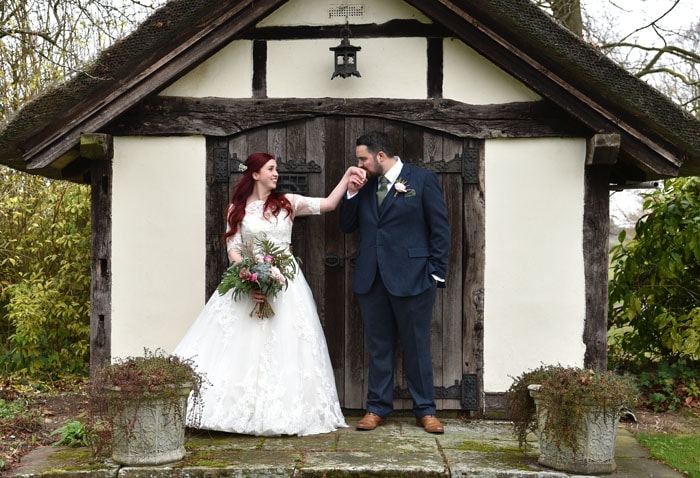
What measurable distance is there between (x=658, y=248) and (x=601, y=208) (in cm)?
183

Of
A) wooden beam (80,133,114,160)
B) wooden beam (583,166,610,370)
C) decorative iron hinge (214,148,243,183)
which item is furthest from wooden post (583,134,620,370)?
wooden beam (80,133,114,160)

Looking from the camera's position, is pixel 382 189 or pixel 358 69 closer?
pixel 382 189

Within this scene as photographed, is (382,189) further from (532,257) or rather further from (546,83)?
(546,83)

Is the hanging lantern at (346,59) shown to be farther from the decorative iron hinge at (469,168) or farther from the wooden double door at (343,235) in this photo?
the decorative iron hinge at (469,168)

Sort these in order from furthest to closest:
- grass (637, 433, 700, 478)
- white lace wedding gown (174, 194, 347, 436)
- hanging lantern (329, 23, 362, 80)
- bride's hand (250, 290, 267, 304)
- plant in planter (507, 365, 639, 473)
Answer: hanging lantern (329, 23, 362, 80), bride's hand (250, 290, 267, 304), white lace wedding gown (174, 194, 347, 436), grass (637, 433, 700, 478), plant in planter (507, 365, 639, 473)

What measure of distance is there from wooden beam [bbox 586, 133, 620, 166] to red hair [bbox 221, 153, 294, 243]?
2.11 metres

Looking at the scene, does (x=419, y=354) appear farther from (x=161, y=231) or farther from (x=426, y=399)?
(x=161, y=231)

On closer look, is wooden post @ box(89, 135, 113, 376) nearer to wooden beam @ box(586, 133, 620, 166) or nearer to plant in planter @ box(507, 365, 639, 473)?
plant in planter @ box(507, 365, 639, 473)

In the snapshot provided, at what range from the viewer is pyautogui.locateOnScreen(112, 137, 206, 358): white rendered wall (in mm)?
5535

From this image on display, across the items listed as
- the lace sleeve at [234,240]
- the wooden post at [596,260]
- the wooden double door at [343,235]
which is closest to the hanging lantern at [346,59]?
the wooden double door at [343,235]

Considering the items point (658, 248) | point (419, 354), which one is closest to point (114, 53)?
point (419, 354)

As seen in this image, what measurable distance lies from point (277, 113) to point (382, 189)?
1.00 metres

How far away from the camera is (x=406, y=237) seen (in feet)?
16.7

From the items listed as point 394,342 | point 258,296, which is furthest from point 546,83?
point 258,296
